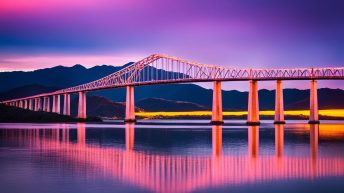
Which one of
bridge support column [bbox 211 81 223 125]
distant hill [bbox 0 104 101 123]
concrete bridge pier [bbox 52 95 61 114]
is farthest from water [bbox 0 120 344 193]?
concrete bridge pier [bbox 52 95 61 114]

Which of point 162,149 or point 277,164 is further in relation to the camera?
point 162,149

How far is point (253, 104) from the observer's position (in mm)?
95812

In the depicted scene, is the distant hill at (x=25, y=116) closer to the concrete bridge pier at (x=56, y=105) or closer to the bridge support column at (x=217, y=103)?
the concrete bridge pier at (x=56, y=105)

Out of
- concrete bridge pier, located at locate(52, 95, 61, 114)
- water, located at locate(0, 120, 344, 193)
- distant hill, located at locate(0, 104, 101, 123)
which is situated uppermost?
concrete bridge pier, located at locate(52, 95, 61, 114)

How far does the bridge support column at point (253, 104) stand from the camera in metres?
96.0

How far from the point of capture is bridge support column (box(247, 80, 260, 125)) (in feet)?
315

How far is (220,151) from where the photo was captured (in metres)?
37.7

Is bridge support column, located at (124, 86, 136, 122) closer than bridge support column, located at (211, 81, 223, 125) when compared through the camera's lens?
No

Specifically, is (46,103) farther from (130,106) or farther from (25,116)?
(130,106)

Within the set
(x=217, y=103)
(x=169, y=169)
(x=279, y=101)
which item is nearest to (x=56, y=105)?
Answer: (x=217, y=103)

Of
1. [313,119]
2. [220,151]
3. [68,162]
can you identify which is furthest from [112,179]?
[313,119]

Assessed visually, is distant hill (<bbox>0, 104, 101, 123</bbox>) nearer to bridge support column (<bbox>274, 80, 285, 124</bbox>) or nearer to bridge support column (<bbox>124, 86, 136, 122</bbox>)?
bridge support column (<bbox>124, 86, 136, 122</bbox>)

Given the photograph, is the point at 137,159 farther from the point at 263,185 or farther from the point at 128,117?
the point at 128,117

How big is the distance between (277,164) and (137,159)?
6.96m
